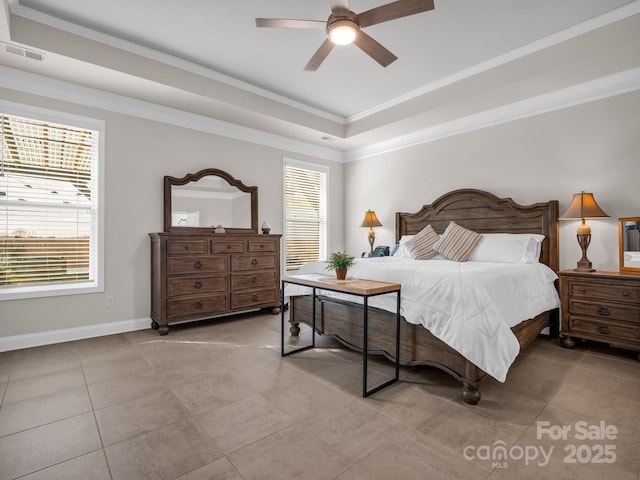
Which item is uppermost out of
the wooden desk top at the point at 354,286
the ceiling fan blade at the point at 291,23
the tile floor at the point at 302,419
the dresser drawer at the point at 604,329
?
the ceiling fan blade at the point at 291,23

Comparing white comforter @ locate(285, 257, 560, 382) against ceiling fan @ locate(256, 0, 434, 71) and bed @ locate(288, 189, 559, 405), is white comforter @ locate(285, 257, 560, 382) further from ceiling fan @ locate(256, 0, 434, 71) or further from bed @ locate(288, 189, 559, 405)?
ceiling fan @ locate(256, 0, 434, 71)

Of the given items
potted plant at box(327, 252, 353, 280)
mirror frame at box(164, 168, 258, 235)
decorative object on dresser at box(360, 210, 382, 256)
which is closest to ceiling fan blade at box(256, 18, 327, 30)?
potted plant at box(327, 252, 353, 280)

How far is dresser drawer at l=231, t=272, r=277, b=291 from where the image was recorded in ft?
14.1

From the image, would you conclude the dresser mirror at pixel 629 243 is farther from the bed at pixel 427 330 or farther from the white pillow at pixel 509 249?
the white pillow at pixel 509 249

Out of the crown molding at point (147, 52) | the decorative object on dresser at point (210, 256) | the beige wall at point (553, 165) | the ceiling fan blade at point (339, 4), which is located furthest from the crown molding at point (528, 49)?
the decorative object on dresser at point (210, 256)

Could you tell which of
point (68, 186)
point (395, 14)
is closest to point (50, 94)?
point (68, 186)

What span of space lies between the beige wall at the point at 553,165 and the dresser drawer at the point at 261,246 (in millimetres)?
2008

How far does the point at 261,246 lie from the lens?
15.0 ft

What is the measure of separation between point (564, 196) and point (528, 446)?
300 centimetres

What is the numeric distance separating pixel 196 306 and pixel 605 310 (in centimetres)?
420

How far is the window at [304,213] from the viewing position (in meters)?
5.49

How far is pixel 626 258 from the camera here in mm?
3172

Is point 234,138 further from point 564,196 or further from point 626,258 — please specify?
point 626,258

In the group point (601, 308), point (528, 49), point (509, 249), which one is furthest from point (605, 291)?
point (528, 49)
